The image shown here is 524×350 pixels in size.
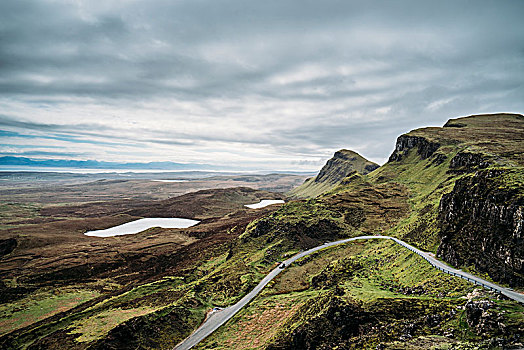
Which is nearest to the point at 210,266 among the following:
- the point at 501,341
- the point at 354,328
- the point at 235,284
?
the point at 235,284

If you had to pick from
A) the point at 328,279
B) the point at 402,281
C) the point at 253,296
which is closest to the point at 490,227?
the point at 402,281

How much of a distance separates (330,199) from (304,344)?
87275mm

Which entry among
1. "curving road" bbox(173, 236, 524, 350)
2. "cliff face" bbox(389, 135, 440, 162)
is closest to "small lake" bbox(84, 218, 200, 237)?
"curving road" bbox(173, 236, 524, 350)

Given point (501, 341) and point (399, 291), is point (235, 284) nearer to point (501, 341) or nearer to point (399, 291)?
point (399, 291)

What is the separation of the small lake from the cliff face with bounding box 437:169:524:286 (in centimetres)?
15162

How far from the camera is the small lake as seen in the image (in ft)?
502

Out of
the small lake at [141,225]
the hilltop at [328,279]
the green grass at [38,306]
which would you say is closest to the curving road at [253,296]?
the hilltop at [328,279]

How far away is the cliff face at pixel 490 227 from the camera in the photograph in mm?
34062

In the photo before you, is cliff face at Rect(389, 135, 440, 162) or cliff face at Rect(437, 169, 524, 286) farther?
cliff face at Rect(389, 135, 440, 162)

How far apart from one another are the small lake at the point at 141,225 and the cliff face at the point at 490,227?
151622 millimetres

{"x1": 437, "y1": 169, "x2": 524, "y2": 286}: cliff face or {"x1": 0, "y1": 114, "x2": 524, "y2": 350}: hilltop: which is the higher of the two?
{"x1": 437, "y1": 169, "x2": 524, "y2": 286}: cliff face

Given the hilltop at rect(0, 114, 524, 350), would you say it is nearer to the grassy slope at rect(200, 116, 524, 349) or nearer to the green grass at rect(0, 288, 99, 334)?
the grassy slope at rect(200, 116, 524, 349)

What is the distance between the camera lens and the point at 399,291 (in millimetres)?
39562

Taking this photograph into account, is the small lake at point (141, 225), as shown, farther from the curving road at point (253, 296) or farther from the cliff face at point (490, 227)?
the cliff face at point (490, 227)
